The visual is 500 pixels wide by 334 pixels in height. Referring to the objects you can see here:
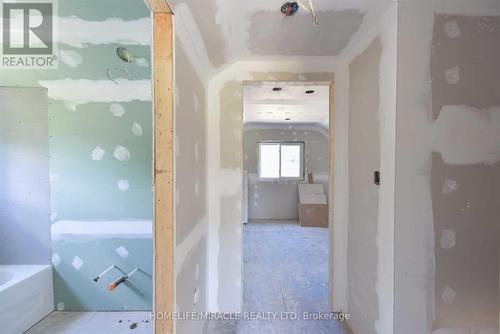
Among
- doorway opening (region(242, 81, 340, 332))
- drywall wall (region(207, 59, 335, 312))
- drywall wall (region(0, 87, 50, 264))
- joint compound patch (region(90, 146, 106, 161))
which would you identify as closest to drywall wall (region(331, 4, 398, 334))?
doorway opening (region(242, 81, 340, 332))

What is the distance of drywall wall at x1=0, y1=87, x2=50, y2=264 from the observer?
2.13 meters

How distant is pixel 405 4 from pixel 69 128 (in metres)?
2.73

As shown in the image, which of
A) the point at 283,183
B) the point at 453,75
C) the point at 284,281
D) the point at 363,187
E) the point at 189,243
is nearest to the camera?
the point at 453,75

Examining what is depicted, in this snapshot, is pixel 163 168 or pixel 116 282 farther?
pixel 116 282

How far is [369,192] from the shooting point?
176cm

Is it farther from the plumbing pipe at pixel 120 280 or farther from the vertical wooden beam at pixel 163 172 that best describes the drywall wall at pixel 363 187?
the plumbing pipe at pixel 120 280

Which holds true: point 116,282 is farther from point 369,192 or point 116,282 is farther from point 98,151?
point 369,192

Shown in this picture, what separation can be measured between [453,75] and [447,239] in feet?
3.15

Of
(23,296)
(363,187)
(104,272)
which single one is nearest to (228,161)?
(363,187)

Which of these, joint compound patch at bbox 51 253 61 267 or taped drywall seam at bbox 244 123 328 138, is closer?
joint compound patch at bbox 51 253 61 267

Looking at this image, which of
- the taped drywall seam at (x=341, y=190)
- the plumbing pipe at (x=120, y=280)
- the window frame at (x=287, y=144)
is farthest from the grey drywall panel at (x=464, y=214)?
the window frame at (x=287, y=144)

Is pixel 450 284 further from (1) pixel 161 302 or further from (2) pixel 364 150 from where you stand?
(1) pixel 161 302

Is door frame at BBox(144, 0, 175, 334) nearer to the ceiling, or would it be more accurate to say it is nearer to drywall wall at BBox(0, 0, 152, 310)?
the ceiling

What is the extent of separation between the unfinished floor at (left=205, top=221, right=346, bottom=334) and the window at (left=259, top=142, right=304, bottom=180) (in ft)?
5.91
